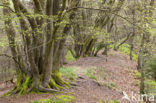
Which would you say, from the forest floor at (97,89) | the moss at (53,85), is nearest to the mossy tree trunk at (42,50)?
the moss at (53,85)

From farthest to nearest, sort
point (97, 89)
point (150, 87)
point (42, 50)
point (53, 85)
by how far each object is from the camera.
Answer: point (150, 87), point (97, 89), point (53, 85), point (42, 50)

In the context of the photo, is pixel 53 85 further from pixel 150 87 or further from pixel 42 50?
pixel 150 87

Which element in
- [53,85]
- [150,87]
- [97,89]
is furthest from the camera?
[150,87]

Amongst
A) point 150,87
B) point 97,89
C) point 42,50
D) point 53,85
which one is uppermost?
point 42,50

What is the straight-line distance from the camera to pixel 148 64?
12945 mm

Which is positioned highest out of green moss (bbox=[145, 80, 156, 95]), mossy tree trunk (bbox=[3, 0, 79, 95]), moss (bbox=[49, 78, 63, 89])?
mossy tree trunk (bbox=[3, 0, 79, 95])

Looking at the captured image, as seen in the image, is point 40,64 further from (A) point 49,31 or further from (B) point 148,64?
(B) point 148,64

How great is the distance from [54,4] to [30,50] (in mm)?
2702

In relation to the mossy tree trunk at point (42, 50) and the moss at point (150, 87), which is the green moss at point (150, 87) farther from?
the mossy tree trunk at point (42, 50)

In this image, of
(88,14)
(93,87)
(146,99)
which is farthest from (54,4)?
(88,14)

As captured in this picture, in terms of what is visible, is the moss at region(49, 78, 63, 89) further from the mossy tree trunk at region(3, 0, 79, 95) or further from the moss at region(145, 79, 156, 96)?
the moss at region(145, 79, 156, 96)

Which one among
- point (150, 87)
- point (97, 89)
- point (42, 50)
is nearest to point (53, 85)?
point (42, 50)

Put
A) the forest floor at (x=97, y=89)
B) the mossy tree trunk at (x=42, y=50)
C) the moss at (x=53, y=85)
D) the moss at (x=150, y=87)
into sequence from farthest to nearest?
the moss at (x=150, y=87) → the moss at (x=53, y=85) → the mossy tree trunk at (x=42, y=50) → the forest floor at (x=97, y=89)

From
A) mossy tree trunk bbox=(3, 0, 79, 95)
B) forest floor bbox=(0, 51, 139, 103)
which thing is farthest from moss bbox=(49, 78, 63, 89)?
forest floor bbox=(0, 51, 139, 103)
